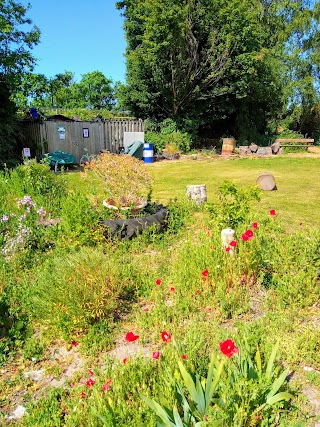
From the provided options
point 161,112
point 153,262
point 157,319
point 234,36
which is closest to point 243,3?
point 234,36

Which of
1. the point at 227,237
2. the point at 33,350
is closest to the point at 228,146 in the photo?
the point at 227,237

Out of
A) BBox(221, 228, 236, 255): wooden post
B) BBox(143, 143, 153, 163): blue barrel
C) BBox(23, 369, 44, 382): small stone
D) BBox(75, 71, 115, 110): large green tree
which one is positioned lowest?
BBox(23, 369, 44, 382): small stone

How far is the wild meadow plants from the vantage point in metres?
1.87

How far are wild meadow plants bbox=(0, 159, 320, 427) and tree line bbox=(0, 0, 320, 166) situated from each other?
1068 centimetres

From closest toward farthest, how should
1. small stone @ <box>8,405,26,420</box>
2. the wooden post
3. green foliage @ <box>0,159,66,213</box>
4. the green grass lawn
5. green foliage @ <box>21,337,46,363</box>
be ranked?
small stone @ <box>8,405,26,420</box> → green foliage @ <box>21,337,46,363</box> → the wooden post → green foliage @ <box>0,159,66,213</box> → the green grass lawn

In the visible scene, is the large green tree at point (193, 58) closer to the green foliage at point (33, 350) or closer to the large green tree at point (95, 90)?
the green foliage at point (33, 350)

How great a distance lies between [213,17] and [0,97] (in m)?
10.8

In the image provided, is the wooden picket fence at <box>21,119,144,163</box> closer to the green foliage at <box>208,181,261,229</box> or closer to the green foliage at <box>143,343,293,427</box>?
the green foliage at <box>208,181,261,229</box>

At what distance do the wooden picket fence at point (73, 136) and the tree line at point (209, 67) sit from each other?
3.87 feet

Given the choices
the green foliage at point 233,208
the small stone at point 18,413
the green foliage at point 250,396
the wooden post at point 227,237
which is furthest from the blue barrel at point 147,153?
the green foliage at point 250,396

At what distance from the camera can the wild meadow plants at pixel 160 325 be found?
6.14 ft

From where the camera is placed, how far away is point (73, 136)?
14820 mm

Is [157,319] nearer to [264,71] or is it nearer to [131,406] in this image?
[131,406]

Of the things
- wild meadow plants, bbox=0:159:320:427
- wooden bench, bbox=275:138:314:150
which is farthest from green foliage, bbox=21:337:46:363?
wooden bench, bbox=275:138:314:150
